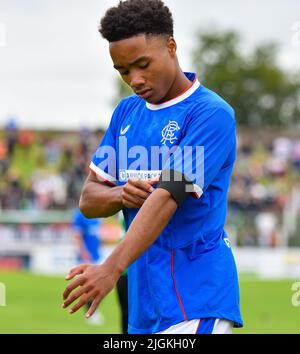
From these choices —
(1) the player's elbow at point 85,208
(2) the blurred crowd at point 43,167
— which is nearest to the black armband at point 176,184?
(1) the player's elbow at point 85,208

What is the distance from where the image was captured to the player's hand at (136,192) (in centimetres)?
430

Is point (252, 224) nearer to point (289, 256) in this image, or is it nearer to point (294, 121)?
point (289, 256)

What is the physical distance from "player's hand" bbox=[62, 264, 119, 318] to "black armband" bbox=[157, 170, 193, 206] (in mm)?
515

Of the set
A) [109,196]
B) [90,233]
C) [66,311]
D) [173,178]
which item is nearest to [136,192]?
[173,178]

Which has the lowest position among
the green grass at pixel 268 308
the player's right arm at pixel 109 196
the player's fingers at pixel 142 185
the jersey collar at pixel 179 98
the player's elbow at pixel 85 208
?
the green grass at pixel 268 308

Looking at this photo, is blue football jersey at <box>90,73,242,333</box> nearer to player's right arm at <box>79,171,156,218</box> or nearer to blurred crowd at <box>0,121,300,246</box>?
player's right arm at <box>79,171,156,218</box>

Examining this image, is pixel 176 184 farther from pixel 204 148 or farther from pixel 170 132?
pixel 170 132

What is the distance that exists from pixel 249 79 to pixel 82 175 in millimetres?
39852

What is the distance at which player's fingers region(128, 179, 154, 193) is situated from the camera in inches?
169

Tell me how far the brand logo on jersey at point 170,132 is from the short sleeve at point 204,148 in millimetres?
58

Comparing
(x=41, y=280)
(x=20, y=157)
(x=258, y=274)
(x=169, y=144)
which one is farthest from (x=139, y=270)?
(x=20, y=157)

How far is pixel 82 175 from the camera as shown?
31.8 metres

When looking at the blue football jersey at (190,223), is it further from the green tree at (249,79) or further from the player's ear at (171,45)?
the green tree at (249,79)

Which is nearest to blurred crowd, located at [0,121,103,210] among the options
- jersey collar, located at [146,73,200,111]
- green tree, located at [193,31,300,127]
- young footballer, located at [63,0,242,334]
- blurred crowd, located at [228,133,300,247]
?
blurred crowd, located at [228,133,300,247]
